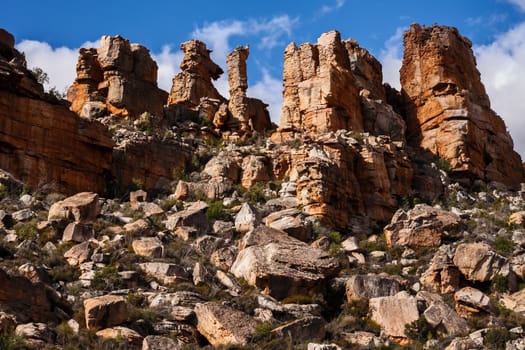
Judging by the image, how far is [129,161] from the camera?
44.5 metres

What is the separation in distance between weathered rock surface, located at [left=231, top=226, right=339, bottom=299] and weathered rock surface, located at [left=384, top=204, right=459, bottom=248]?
5823 mm

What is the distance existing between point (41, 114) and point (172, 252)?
440 inches

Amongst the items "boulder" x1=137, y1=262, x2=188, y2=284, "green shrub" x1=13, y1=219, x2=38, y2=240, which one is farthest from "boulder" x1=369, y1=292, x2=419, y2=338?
"green shrub" x1=13, y1=219, x2=38, y2=240

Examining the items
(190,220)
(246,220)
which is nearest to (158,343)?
(190,220)

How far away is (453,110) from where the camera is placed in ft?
168

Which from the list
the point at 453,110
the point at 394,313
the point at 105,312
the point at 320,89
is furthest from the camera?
the point at 453,110

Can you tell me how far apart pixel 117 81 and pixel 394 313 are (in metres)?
23.4

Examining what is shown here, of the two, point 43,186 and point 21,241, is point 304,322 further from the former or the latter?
point 43,186

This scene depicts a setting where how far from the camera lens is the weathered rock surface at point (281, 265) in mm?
31547

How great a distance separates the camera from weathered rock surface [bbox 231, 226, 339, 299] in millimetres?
31547

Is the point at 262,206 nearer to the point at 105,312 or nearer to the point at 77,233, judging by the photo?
the point at 77,233

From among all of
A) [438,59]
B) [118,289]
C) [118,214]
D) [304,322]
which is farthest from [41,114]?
[438,59]

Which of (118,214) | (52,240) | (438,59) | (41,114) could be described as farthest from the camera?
(438,59)

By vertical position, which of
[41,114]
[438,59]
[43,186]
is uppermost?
[438,59]
